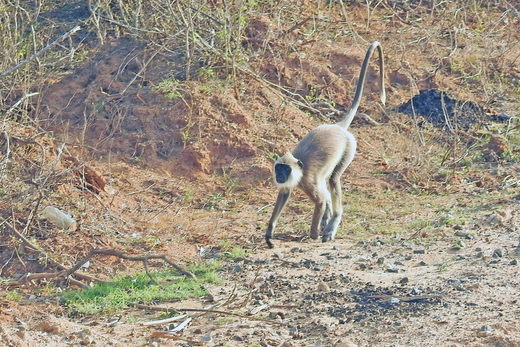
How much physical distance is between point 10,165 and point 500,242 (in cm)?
450

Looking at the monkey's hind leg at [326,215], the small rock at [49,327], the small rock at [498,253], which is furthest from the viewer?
the monkey's hind leg at [326,215]

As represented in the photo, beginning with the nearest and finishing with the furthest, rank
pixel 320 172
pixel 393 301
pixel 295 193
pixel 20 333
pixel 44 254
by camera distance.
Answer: pixel 20 333 → pixel 393 301 → pixel 44 254 → pixel 320 172 → pixel 295 193

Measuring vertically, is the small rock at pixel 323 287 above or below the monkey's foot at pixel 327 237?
above

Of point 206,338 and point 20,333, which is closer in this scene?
point 20,333

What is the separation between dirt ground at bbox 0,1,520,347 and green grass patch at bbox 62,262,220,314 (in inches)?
5.5

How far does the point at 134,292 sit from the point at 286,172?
2.02m

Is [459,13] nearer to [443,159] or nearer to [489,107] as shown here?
[489,107]

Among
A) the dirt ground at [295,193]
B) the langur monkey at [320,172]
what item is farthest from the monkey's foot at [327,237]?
the dirt ground at [295,193]

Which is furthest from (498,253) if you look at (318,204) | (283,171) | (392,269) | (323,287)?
(283,171)

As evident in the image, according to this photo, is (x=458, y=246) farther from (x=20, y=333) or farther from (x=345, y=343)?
(x=20, y=333)

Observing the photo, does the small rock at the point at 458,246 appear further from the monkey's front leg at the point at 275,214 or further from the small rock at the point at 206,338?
the small rock at the point at 206,338

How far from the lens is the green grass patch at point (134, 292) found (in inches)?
258

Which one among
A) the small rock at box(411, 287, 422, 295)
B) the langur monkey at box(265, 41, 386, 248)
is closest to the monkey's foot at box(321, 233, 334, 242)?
the langur monkey at box(265, 41, 386, 248)

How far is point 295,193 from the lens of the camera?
32.1ft
